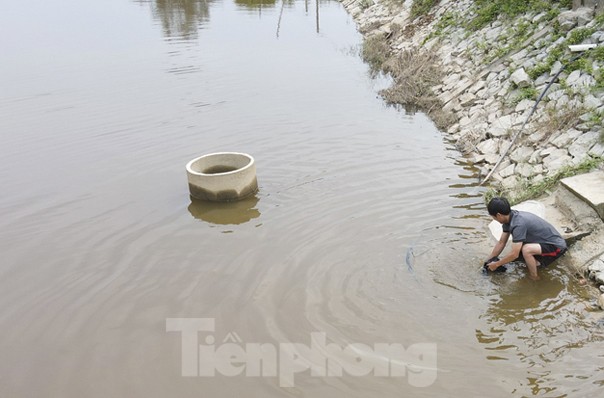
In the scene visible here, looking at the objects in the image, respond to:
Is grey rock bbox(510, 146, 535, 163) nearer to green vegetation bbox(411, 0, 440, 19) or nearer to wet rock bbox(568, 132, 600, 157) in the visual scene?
wet rock bbox(568, 132, 600, 157)

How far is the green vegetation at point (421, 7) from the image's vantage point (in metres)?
18.9

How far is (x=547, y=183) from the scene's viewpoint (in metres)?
8.06

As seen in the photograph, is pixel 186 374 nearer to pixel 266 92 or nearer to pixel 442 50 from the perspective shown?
pixel 266 92

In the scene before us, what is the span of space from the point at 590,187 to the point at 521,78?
4.72 m

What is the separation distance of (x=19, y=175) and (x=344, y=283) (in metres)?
7.21

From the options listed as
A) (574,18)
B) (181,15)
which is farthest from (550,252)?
(181,15)

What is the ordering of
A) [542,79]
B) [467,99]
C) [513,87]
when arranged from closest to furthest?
[542,79], [513,87], [467,99]

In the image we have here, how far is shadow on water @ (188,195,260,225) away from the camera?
8.52 meters

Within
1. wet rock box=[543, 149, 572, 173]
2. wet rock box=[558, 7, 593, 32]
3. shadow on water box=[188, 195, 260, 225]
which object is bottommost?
shadow on water box=[188, 195, 260, 225]

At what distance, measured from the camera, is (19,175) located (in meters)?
10.2

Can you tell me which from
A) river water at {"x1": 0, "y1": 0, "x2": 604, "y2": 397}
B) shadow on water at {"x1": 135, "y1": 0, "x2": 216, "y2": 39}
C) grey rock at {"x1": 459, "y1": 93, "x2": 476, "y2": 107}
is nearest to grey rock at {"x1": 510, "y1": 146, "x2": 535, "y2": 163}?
river water at {"x1": 0, "y1": 0, "x2": 604, "y2": 397}

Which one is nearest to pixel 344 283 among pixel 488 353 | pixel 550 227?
pixel 488 353

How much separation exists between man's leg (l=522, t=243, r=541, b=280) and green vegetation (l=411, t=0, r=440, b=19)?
14.7 meters

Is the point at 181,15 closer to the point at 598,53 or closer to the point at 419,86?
the point at 419,86
